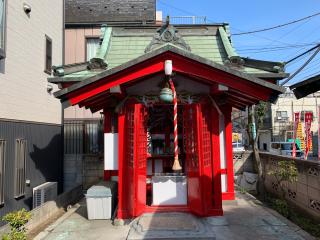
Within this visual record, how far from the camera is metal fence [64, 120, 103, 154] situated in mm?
17781

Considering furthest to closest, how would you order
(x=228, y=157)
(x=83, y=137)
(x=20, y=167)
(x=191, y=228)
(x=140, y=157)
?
(x=83, y=137), (x=20, y=167), (x=228, y=157), (x=140, y=157), (x=191, y=228)

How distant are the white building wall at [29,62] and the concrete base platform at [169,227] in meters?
6.09

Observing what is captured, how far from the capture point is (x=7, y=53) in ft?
36.9

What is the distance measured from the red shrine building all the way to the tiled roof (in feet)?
34.1

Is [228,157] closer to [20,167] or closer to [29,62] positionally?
[20,167]

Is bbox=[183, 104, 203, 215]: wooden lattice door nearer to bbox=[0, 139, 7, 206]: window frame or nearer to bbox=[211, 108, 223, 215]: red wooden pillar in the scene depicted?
bbox=[211, 108, 223, 215]: red wooden pillar

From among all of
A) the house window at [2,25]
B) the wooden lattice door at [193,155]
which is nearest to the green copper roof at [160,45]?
the wooden lattice door at [193,155]

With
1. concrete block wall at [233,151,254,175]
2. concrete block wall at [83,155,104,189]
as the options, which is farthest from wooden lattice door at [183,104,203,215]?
concrete block wall at [233,151,254,175]

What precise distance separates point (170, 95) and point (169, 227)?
3321mm

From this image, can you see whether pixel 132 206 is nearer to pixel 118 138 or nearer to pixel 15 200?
pixel 118 138

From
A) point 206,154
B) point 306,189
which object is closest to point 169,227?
point 206,154

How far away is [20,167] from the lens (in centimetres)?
1206

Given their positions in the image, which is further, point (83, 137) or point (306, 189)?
point (83, 137)

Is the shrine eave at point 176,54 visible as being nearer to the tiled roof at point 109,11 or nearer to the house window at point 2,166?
the house window at point 2,166
